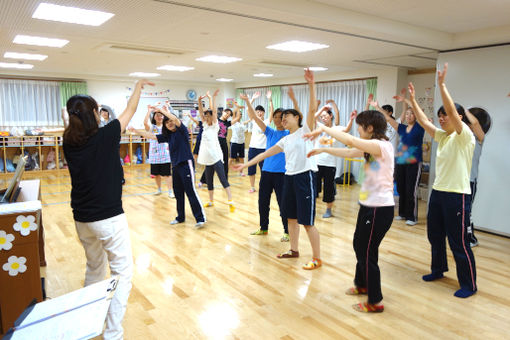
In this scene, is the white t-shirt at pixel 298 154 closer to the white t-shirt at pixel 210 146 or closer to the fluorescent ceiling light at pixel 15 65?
the white t-shirt at pixel 210 146

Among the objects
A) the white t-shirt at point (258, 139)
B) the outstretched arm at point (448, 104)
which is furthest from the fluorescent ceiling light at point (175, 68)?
the outstretched arm at point (448, 104)

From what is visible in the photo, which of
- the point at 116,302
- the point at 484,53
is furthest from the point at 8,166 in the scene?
the point at 484,53

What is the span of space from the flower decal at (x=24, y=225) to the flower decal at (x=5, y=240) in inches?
2.4

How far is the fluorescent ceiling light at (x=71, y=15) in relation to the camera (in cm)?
363

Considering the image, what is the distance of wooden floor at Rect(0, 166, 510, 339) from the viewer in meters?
2.61

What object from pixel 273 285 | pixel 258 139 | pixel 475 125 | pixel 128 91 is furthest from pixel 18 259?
pixel 128 91

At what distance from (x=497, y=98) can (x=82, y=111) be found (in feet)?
16.5

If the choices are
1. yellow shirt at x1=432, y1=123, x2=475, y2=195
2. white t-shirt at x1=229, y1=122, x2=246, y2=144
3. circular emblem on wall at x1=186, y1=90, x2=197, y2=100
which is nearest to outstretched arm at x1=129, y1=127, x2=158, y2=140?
yellow shirt at x1=432, y1=123, x2=475, y2=195

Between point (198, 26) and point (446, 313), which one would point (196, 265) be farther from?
point (198, 26)

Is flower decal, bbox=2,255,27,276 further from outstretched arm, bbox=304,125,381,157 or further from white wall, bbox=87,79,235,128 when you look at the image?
white wall, bbox=87,79,235,128

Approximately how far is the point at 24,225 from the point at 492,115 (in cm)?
540

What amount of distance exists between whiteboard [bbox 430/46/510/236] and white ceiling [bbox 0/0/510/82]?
0.27m

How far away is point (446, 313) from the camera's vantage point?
284 centimetres

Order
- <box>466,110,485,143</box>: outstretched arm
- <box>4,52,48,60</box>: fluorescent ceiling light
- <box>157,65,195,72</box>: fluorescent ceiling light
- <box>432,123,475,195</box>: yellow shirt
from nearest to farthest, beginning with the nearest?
<box>432,123,475,195</box>: yellow shirt < <box>466,110,485,143</box>: outstretched arm < <box>4,52,48,60</box>: fluorescent ceiling light < <box>157,65,195,72</box>: fluorescent ceiling light
